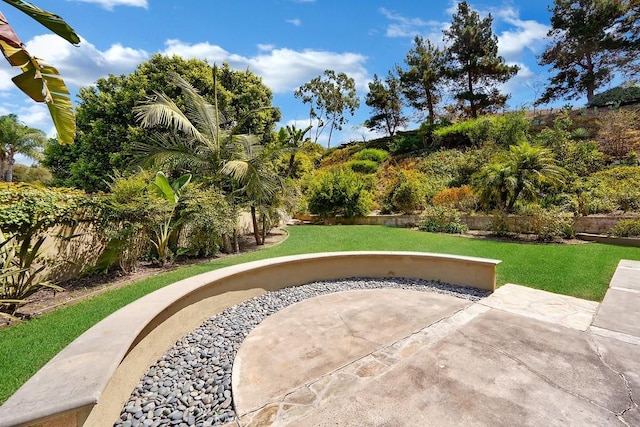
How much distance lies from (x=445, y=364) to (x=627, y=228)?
9.77 metres

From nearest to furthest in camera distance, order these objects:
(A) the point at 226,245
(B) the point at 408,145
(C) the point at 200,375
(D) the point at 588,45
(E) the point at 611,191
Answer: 1. (C) the point at 200,375
2. (A) the point at 226,245
3. (E) the point at 611,191
4. (D) the point at 588,45
5. (B) the point at 408,145

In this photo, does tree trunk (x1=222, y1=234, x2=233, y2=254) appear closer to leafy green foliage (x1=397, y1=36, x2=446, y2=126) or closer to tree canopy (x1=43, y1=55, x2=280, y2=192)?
tree canopy (x1=43, y1=55, x2=280, y2=192)

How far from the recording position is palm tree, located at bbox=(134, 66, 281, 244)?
8.34 metres

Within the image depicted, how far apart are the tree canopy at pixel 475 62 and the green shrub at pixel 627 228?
18456 mm

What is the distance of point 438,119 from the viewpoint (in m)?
26.9

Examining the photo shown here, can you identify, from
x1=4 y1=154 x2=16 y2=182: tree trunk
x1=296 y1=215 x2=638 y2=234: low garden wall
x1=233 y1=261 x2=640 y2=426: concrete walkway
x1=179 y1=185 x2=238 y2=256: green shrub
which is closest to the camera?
x1=233 y1=261 x2=640 y2=426: concrete walkway

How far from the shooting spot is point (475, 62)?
23031 mm

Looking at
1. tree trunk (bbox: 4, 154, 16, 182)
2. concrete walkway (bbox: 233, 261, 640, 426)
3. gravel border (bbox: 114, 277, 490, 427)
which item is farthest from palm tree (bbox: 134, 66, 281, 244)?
tree trunk (bbox: 4, 154, 16, 182)

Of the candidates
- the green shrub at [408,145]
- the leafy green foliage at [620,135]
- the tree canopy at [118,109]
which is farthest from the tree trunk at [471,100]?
the tree canopy at [118,109]

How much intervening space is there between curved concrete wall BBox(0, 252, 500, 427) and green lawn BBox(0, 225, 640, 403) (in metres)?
0.77

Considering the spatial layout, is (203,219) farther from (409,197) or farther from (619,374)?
(409,197)

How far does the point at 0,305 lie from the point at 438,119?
29.3 metres

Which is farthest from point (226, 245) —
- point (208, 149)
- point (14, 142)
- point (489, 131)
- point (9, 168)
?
point (9, 168)

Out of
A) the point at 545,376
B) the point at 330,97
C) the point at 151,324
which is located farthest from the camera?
the point at 330,97
